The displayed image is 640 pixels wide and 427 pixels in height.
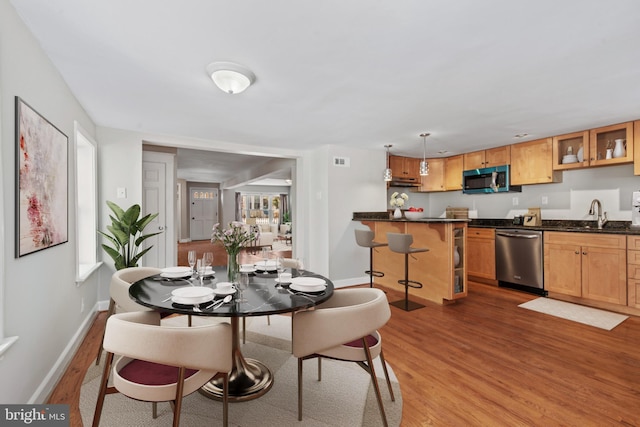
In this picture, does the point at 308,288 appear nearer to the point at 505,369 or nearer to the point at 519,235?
the point at 505,369

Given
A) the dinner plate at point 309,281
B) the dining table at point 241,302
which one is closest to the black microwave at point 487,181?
the dining table at point 241,302

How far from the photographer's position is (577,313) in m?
3.61

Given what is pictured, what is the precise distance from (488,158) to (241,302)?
5012 millimetres

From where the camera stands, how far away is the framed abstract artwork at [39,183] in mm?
1722

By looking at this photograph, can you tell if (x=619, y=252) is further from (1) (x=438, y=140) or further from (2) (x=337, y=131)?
(2) (x=337, y=131)

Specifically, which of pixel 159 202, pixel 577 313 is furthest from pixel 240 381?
pixel 577 313

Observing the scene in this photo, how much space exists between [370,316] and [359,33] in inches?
64.0

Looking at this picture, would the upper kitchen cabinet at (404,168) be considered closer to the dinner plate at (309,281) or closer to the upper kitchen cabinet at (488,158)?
the upper kitchen cabinet at (488,158)

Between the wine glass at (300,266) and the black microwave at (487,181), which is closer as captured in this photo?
the wine glass at (300,266)

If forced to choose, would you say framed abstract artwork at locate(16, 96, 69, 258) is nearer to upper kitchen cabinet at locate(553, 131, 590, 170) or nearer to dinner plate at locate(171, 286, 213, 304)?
dinner plate at locate(171, 286, 213, 304)

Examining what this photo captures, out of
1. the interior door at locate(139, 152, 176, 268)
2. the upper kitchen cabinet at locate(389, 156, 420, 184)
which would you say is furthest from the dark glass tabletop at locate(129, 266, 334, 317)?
the upper kitchen cabinet at locate(389, 156, 420, 184)

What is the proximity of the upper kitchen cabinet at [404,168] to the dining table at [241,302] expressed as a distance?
3790 millimetres

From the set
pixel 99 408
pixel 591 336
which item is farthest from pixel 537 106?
pixel 99 408

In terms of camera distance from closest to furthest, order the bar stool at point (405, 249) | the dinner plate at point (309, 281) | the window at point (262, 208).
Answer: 1. the dinner plate at point (309, 281)
2. the bar stool at point (405, 249)
3. the window at point (262, 208)
